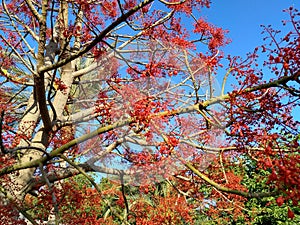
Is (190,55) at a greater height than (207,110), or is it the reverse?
(190,55)

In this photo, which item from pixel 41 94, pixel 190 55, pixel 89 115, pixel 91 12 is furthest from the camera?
pixel 91 12

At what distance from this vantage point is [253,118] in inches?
106

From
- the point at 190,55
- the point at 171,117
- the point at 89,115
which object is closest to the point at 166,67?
the point at 190,55

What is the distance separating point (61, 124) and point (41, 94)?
1640 mm

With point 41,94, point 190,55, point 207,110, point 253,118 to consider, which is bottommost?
point 253,118

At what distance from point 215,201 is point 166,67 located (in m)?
3.26

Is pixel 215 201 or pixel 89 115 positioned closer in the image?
pixel 89 115

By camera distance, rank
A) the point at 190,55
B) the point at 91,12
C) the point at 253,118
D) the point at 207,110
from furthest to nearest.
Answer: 1. the point at 91,12
2. the point at 190,55
3. the point at 207,110
4. the point at 253,118

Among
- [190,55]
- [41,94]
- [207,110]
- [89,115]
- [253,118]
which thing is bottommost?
[253,118]

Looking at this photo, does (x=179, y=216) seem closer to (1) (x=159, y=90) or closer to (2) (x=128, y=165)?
(2) (x=128, y=165)

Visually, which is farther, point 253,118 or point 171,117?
point 171,117

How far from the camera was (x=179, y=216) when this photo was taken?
9492 mm

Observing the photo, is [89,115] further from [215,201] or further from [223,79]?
[215,201]

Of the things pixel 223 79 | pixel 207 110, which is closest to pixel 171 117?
pixel 207 110
